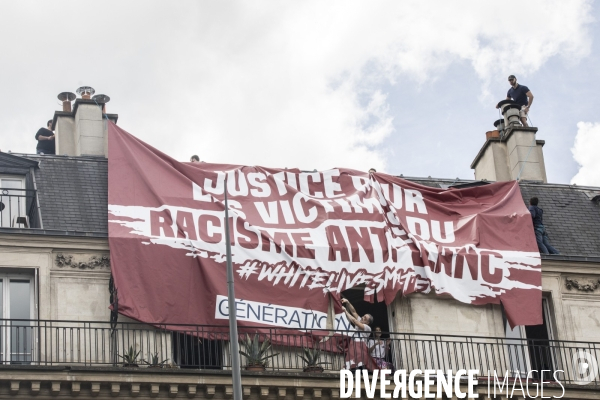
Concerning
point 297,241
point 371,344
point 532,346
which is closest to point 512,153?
point 532,346

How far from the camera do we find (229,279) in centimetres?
2431

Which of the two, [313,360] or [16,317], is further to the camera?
[313,360]

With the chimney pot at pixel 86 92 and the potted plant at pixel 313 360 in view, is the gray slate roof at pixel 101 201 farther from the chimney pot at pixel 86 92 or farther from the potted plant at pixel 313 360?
the potted plant at pixel 313 360

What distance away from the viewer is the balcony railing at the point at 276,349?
28.0 metres

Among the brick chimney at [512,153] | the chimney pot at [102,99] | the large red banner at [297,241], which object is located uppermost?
the chimney pot at [102,99]

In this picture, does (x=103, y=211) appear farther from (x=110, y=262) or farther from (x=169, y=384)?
(x=169, y=384)

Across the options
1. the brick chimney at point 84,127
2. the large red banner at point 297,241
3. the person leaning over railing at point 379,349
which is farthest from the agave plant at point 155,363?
the brick chimney at point 84,127

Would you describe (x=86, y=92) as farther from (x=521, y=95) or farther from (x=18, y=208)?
(x=521, y=95)

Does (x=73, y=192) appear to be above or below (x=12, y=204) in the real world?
above

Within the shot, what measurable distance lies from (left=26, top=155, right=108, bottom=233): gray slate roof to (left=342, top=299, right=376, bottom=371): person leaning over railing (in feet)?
16.9

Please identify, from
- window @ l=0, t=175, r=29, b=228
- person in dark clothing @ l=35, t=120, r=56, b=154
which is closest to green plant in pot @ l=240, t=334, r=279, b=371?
window @ l=0, t=175, r=29, b=228

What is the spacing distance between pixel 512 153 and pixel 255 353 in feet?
34.7

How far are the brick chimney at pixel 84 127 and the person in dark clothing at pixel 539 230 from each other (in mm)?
9302

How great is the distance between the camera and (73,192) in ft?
102
